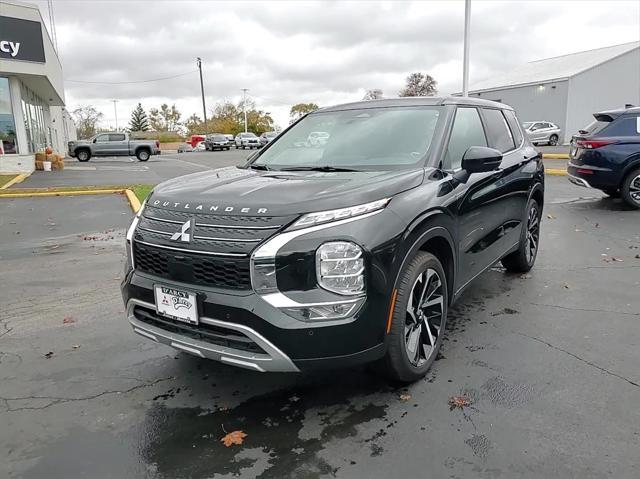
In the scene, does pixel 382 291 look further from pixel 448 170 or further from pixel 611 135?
pixel 611 135

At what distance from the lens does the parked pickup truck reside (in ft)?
102

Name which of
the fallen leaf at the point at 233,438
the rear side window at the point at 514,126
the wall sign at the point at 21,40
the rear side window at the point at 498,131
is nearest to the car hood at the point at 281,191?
the fallen leaf at the point at 233,438

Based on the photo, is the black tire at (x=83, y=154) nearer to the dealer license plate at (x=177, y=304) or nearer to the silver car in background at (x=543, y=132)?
the silver car in background at (x=543, y=132)

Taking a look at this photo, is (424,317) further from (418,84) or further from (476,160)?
(418,84)

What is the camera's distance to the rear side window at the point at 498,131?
4.85 m

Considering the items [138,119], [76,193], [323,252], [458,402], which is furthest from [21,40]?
[138,119]

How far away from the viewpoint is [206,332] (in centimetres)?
290

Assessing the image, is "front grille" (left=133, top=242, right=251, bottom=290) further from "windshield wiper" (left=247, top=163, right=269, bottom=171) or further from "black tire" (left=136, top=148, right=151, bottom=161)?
"black tire" (left=136, top=148, right=151, bottom=161)

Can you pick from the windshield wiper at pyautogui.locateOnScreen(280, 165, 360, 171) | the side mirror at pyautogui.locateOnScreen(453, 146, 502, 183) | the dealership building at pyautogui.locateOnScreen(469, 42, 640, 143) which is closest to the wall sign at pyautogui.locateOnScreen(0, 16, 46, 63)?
the windshield wiper at pyautogui.locateOnScreen(280, 165, 360, 171)

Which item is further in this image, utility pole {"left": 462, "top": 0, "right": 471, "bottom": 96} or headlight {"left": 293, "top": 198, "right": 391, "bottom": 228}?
utility pole {"left": 462, "top": 0, "right": 471, "bottom": 96}

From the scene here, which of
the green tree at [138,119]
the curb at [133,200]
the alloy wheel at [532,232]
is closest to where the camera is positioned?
the alloy wheel at [532,232]

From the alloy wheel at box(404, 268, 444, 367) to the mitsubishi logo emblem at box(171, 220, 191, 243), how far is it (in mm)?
1374

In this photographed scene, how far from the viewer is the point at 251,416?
304 centimetres

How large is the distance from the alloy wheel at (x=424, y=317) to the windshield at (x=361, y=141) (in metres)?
0.83
